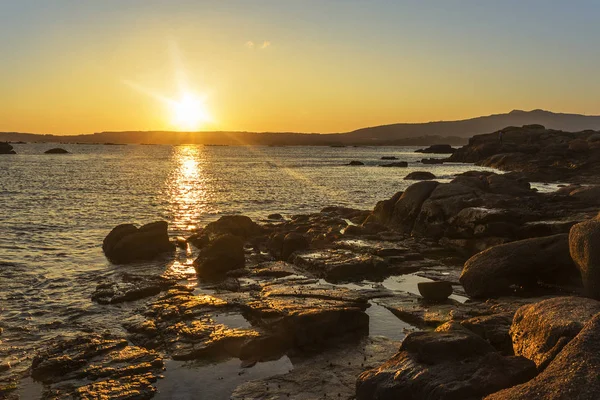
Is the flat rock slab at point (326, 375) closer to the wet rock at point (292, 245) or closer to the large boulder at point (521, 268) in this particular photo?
the large boulder at point (521, 268)

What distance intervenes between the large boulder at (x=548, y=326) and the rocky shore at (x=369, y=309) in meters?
0.03

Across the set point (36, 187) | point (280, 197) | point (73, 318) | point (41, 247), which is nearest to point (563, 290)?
point (73, 318)

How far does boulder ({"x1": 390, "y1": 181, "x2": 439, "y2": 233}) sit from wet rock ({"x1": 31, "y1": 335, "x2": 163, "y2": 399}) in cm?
2030

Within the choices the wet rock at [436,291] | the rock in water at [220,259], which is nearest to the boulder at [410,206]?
the rock in water at [220,259]

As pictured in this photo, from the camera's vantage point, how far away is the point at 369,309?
50.9ft

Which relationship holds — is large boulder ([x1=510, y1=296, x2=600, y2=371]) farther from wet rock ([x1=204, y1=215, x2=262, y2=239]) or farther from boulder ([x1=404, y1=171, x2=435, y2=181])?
boulder ([x1=404, y1=171, x2=435, y2=181])

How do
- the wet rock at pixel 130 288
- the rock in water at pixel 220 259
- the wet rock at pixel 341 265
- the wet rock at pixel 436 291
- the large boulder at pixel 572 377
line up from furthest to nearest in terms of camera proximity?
1. the rock in water at pixel 220 259
2. the wet rock at pixel 341 265
3. the wet rock at pixel 130 288
4. the wet rock at pixel 436 291
5. the large boulder at pixel 572 377

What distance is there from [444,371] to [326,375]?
129 inches

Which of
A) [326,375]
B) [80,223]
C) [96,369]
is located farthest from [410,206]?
[80,223]

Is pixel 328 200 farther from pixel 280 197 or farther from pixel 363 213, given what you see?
pixel 363 213

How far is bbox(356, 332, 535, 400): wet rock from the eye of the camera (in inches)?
319

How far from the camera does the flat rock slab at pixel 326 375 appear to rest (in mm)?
10242

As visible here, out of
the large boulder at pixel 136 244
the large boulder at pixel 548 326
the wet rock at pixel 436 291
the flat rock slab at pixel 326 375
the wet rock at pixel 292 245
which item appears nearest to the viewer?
the large boulder at pixel 548 326

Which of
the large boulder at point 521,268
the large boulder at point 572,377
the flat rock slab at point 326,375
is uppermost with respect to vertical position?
the large boulder at point 572,377
